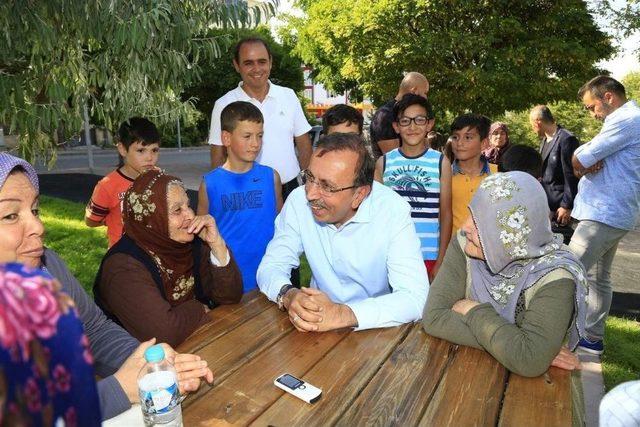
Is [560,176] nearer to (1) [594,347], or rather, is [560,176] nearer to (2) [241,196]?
(1) [594,347]

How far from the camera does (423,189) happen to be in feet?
12.3

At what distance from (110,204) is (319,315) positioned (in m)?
2.35

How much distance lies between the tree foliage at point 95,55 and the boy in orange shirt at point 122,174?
174 millimetres

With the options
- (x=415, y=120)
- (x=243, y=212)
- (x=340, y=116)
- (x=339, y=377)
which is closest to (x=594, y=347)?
(x=415, y=120)

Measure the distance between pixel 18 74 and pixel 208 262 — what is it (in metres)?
1.79

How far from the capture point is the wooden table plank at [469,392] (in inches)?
62.4

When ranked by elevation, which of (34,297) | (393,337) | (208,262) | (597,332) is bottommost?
(597,332)

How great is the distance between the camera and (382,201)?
2.70 m

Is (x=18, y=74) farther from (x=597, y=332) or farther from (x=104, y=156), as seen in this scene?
(x=104, y=156)

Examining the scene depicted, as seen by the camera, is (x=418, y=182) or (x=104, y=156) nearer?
(x=418, y=182)

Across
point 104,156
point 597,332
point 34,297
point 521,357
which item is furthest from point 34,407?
point 104,156

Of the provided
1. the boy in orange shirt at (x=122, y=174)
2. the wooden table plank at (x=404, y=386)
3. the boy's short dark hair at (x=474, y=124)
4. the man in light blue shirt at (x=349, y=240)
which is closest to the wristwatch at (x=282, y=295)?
the man in light blue shirt at (x=349, y=240)

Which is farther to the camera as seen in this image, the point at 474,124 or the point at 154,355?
the point at 474,124

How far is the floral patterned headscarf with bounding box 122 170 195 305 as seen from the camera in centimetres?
246
